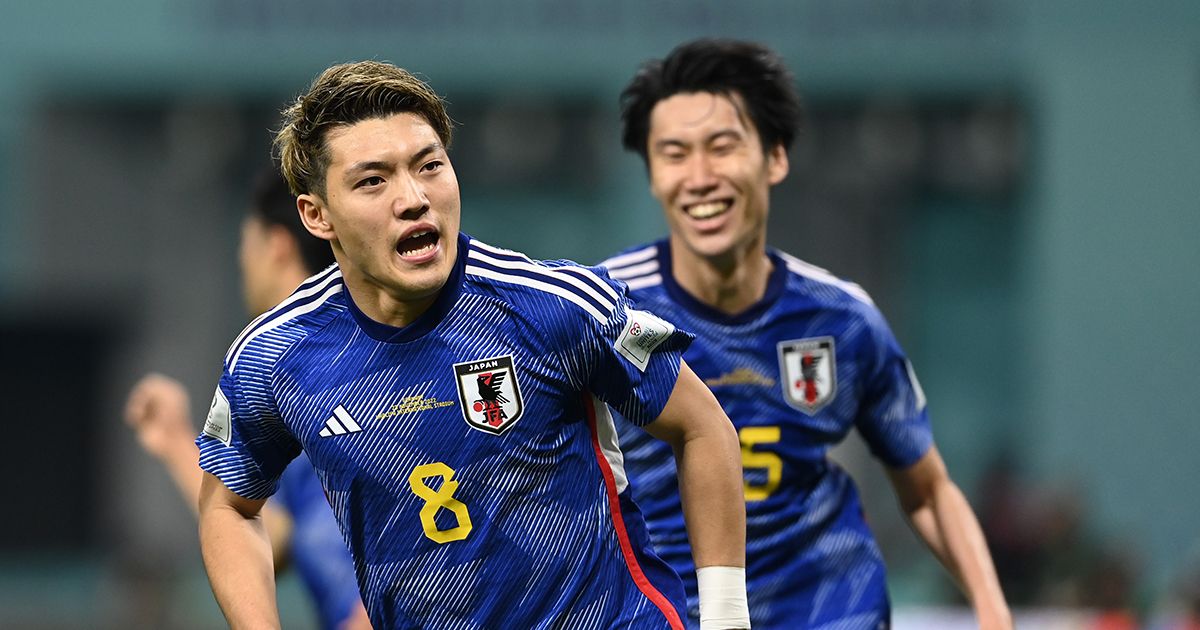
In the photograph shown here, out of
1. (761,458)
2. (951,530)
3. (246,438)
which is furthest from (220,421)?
(951,530)

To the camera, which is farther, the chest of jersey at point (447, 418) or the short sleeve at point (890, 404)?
the short sleeve at point (890, 404)

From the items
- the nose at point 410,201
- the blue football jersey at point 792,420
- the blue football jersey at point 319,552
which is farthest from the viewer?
the blue football jersey at point 319,552

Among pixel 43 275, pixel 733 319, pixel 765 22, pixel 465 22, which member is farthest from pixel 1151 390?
pixel 733 319

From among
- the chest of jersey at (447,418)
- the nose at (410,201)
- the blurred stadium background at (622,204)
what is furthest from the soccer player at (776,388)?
the blurred stadium background at (622,204)

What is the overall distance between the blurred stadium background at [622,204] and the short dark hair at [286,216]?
10498 mm

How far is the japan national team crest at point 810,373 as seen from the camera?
580cm

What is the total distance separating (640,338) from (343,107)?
85 cm

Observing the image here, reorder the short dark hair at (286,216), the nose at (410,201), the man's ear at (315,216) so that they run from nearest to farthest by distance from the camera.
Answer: the nose at (410,201) < the man's ear at (315,216) < the short dark hair at (286,216)

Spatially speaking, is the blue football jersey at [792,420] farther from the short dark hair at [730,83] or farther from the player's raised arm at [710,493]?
the player's raised arm at [710,493]

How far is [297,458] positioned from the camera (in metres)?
6.43

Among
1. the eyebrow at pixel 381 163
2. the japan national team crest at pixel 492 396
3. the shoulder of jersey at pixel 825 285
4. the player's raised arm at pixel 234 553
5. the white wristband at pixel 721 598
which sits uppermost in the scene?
the eyebrow at pixel 381 163

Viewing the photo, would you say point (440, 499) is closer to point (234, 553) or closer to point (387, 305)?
point (387, 305)

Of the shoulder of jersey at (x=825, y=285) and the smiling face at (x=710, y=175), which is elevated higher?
the smiling face at (x=710, y=175)

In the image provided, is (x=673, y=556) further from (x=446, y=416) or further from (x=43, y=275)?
(x=43, y=275)
